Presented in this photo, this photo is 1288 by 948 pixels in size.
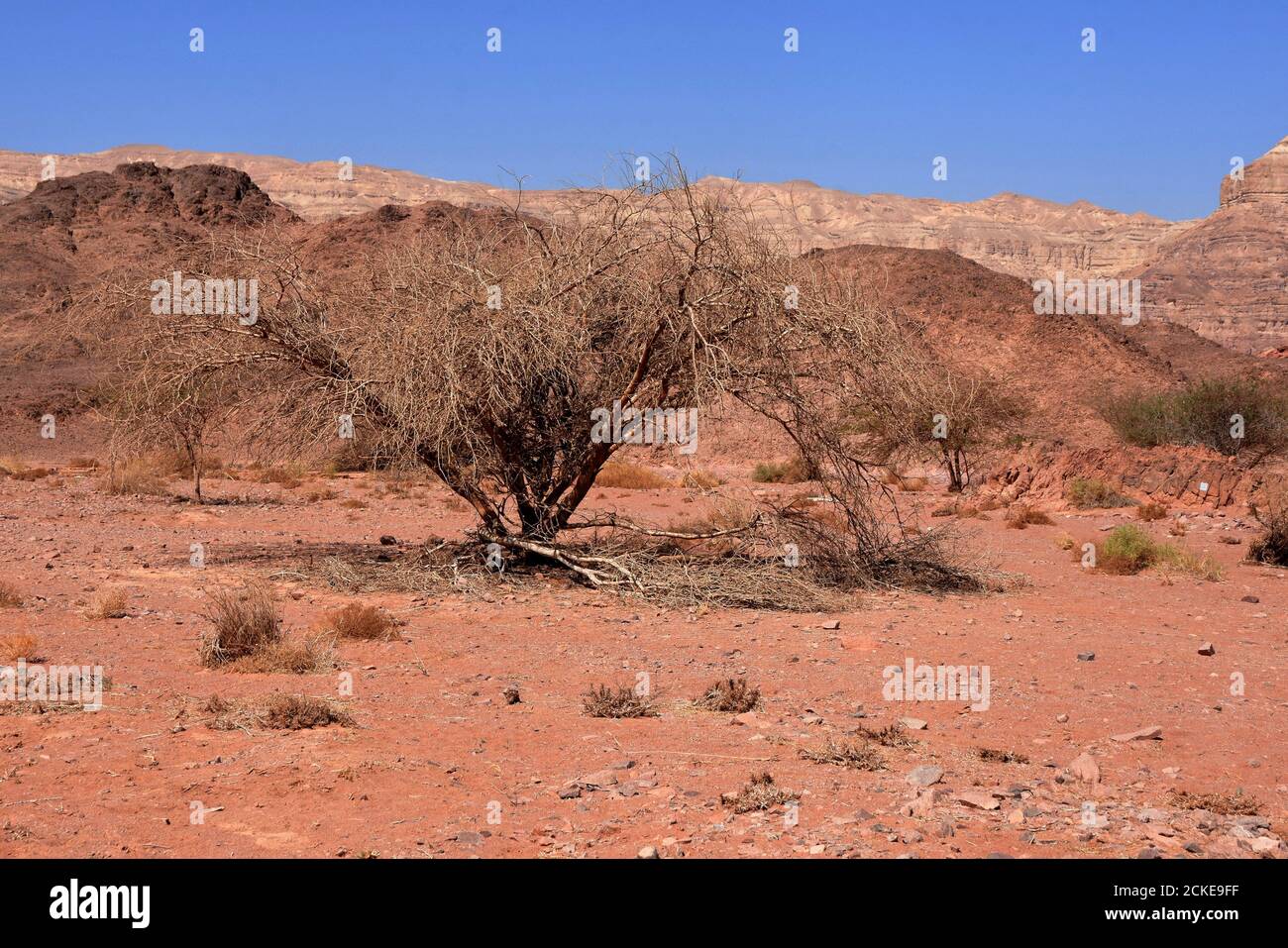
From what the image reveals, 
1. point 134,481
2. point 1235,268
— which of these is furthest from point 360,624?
point 1235,268

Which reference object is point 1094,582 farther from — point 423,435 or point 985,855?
point 985,855

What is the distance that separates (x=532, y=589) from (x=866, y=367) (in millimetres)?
4149

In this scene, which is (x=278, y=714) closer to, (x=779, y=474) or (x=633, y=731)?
(x=633, y=731)

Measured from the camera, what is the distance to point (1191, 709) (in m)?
7.53

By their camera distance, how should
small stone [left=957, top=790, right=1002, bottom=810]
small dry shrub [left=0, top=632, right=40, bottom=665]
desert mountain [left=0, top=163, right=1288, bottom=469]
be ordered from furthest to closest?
desert mountain [left=0, top=163, right=1288, bottom=469], small dry shrub [left=0, top=632, right=40, bottom=665], small stone [left=957, top=790, right=1002, bottom=810]

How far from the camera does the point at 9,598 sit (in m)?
10.4

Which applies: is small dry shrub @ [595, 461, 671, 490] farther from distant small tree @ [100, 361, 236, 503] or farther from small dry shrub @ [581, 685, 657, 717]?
small dry shrub @ [581, 685, 657, 717]

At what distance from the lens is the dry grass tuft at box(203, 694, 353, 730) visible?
6.76 meters

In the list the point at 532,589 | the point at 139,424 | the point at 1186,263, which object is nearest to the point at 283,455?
Answer: the point at 139,424

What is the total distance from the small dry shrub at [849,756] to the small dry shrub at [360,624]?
4400mm

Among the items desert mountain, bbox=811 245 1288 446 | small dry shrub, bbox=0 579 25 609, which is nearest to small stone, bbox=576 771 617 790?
small dry shrub, bbox=0 579 25 609

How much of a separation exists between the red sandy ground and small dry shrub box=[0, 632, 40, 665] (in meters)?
0.12

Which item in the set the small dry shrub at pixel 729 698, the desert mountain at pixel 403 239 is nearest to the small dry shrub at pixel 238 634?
the small dry shrub at pixel 729 698

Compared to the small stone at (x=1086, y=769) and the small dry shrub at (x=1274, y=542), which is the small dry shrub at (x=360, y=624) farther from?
the small dry shrub at (x=1274, y=542)
